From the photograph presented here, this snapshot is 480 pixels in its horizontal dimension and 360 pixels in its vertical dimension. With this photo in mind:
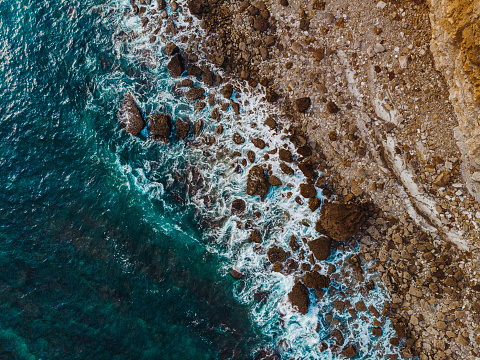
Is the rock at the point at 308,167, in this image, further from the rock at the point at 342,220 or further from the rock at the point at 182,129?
the rock at the point at 182,129

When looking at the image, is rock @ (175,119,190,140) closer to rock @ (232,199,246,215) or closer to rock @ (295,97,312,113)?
rock @ (232,199,246,215)

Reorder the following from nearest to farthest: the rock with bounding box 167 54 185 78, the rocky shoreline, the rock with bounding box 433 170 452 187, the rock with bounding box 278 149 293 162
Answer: the rock with bounding box 433 170 452 187
the rocky shoreline
the rock with bounding box 278 149 293 162
the rock with bounding box 167 54 185 78

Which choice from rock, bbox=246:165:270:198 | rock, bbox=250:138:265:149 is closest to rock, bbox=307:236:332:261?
rock, bbox=246:165:270:198

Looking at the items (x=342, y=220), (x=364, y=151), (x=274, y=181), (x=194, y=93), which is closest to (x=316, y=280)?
(x=342, y=220)

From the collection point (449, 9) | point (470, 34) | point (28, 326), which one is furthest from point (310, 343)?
point (449, 9)

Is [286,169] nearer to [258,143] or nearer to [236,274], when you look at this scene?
[258,143]
